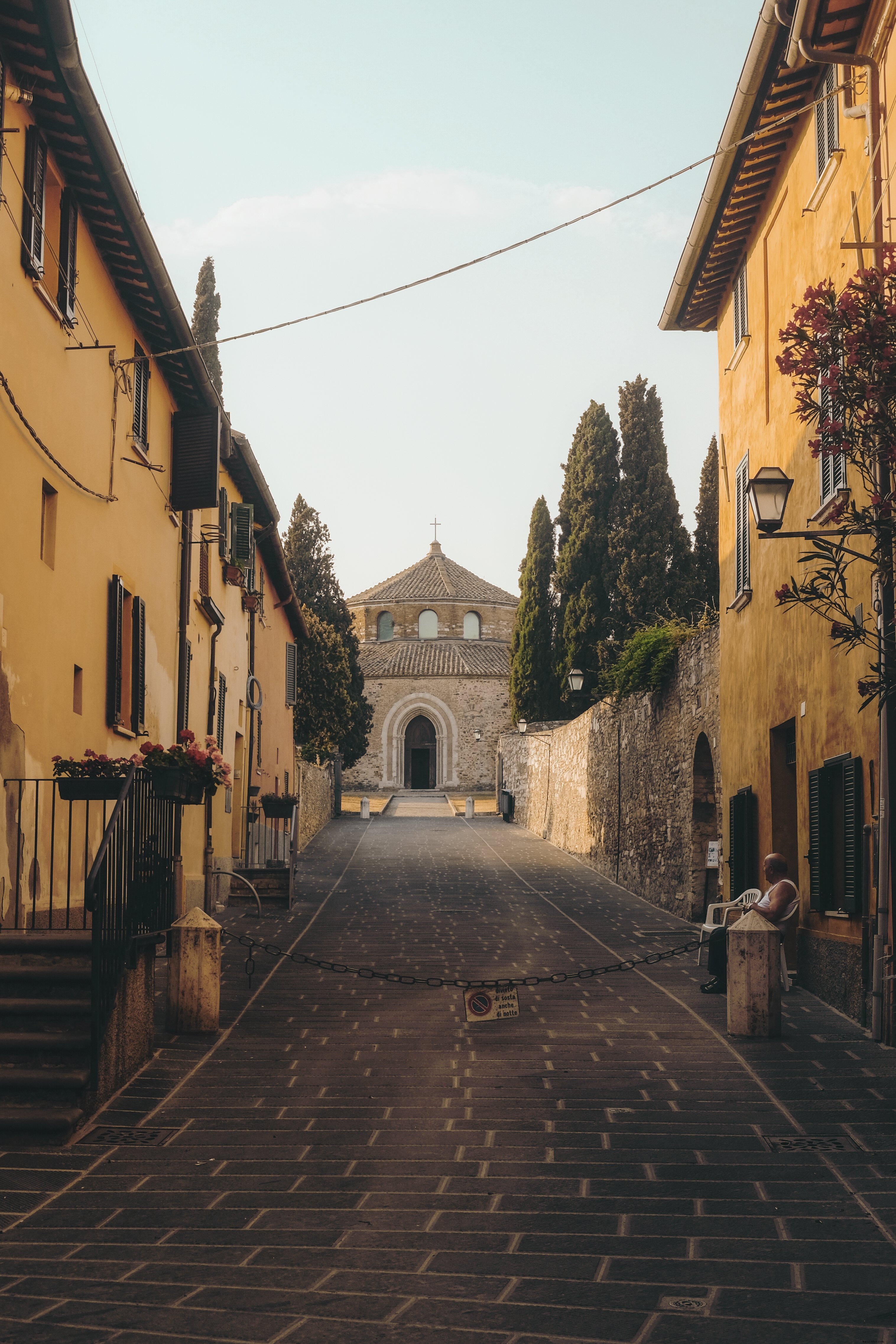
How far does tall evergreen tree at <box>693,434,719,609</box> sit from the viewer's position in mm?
39125

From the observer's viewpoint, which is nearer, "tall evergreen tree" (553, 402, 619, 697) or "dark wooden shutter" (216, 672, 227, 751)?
"dark wooden shutter" (216, 672, 227, 751)

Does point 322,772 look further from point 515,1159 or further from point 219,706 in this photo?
point 515,1159

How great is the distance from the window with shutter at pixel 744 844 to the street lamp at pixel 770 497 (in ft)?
14.2

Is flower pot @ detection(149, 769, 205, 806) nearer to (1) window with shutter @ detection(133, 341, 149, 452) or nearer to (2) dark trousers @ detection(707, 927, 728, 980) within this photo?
(1) window with shutter @ detection(133, 341, 149, 452)

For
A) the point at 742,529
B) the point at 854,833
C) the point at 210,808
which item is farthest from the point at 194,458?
the point at 854,833

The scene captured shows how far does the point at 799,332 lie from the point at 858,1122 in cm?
403

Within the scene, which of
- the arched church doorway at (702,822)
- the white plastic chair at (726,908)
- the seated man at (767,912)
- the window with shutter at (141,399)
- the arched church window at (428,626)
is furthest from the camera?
the arched church window at (428,626)

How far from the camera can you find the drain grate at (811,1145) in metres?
6.12

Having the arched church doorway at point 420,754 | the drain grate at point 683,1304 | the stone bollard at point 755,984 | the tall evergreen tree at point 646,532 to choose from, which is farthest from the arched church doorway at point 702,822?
the arched church doorway at point 420,754

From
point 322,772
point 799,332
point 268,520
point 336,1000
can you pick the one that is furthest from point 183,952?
point 322,772

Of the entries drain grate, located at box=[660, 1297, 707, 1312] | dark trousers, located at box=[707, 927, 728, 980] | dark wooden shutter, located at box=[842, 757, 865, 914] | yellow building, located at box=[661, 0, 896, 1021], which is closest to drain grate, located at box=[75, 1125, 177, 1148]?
drain grate, located at box=[660, 1297, 707, 1312]

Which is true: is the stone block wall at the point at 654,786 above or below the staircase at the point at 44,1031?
above

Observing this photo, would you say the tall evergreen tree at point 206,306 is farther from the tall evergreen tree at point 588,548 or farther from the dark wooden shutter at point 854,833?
the dark wooden shutter at point 854,833

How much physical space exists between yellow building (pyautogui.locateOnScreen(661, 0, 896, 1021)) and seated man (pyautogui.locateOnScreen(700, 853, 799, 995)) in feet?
1.19
